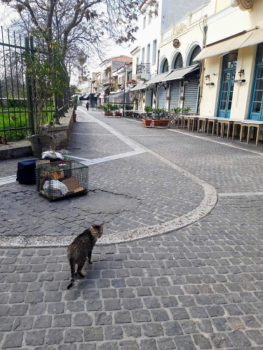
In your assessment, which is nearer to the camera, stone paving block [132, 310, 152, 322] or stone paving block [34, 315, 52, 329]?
stone paving block [34, 315, 52, 329]

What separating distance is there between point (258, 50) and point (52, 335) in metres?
13.0

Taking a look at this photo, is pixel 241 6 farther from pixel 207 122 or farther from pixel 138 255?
pixel 138 255

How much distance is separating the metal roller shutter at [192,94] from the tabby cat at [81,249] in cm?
1635

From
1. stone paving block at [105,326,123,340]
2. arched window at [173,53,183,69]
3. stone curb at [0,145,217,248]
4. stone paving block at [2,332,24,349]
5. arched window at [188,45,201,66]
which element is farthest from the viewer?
arched window at [173,53,183,69]

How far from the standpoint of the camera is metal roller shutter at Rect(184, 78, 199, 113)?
1786 cm

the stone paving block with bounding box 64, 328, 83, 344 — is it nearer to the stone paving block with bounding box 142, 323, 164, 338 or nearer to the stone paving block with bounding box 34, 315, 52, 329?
the stone paving block with bounding box 34, 315, 52, 329

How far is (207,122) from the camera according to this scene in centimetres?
1517

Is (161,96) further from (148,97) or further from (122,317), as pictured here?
(122,317)

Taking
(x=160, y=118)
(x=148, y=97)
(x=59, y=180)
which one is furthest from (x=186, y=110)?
(x=59, y=180)

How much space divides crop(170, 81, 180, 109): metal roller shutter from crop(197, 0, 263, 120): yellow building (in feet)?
15.0

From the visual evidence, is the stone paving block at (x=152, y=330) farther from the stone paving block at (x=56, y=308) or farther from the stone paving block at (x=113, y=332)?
the stone paving block at (x=56, y=308)

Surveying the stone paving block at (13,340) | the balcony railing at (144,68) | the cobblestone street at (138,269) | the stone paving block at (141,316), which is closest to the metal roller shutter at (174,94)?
the balcony railing at (144,68)

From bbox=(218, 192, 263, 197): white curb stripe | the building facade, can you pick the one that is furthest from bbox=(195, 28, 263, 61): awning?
bbox=(218, 192, 263, 197): white curb stripe

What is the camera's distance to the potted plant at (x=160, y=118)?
18.3 metres
